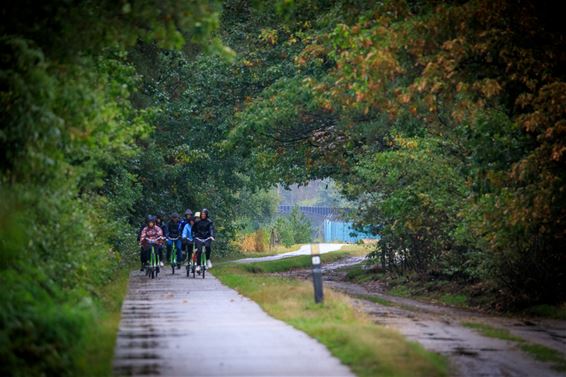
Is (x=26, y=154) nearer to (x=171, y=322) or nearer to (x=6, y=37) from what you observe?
(x=6, y=37)

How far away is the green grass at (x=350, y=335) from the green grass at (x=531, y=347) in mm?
2148

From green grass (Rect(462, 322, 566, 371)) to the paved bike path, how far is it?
145 inches

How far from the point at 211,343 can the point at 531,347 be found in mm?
5528

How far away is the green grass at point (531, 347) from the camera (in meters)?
16.8

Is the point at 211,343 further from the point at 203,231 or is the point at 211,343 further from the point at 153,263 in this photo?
the point at 153,263

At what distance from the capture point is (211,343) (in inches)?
603

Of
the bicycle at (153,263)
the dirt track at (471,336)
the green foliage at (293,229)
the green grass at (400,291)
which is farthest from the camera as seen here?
the green foliage at (293,229)

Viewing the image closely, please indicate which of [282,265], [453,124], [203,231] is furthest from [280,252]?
[453,124]

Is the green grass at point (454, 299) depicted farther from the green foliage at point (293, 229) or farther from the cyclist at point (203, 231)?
the green foliage at point (293, 229)

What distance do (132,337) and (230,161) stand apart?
34464mm

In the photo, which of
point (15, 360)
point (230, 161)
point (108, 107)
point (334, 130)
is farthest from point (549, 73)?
point (230, 161)

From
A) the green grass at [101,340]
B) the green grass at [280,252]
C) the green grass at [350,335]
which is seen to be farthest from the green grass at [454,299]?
the green grass at [280,252]

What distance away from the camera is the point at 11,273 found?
1509 centimetres

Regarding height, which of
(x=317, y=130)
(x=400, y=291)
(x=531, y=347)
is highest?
(x=317, y=130)
